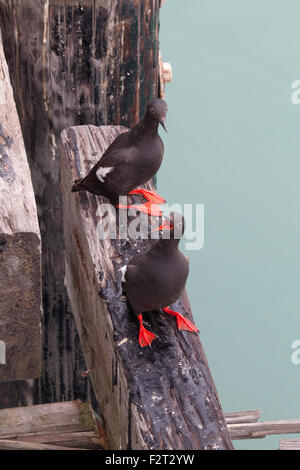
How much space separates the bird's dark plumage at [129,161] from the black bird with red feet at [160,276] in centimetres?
46

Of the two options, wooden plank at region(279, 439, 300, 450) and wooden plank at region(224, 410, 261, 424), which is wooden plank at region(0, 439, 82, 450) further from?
wooden plank at region(224, 410, 261, 424)

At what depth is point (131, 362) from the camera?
6.03ft

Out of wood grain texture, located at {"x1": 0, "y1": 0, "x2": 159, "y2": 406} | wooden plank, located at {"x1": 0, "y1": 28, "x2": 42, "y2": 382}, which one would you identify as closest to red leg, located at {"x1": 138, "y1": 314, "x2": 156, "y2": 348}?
wooden plank, located at {"x1": 0, "y1": 28, "x2": 42, "y2": 382}

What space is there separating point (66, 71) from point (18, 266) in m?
1.35

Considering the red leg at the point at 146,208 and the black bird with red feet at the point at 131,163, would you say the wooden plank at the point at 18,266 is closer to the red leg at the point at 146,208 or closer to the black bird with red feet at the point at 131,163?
the black bird with red feet at the point at 131,163

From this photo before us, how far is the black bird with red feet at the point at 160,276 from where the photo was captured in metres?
1.95

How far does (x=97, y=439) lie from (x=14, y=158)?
3.15 feet

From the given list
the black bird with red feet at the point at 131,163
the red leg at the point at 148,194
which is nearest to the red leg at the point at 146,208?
the black bird with red feet at the point at 131,163

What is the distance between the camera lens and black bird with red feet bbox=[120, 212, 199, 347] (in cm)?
195

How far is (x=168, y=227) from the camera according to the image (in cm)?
205

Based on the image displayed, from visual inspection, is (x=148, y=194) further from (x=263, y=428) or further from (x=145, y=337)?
(x=263, y=428)

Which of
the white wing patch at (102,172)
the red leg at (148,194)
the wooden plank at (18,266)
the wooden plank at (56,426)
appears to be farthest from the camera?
the red leg at (148,194)

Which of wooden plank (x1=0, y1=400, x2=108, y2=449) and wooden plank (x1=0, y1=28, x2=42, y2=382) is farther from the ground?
wooden plank (x1=0, y1=28, x2=42, y2=382)

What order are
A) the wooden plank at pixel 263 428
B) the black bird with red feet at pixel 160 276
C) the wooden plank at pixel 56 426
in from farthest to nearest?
the wooden plank at pixel 263 428
the wooden plank at pixel 56 426
the black bird with red feet at pixel 160 276
